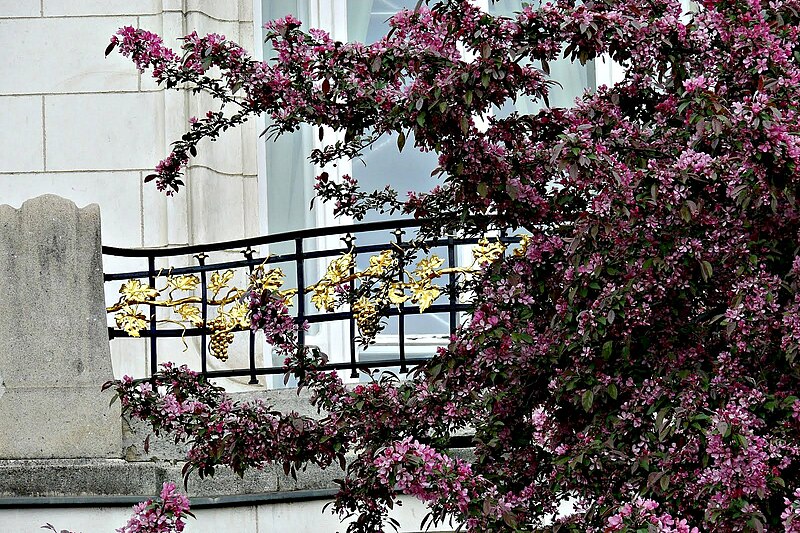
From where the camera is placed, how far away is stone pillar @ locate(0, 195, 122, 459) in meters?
5.24

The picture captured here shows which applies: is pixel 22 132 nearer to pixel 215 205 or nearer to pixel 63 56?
pixel 63 56

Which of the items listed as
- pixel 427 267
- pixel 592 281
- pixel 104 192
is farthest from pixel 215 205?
pixel 592 281

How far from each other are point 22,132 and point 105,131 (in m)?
0.52

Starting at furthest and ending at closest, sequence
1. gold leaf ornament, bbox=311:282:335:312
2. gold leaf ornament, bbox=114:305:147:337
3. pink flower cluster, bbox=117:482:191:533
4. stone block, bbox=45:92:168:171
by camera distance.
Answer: stone block, bbox=45:92:168:171 → gold leaf ornament, bbox=114:305:147:337 → gold leaf ornament, bbox=311:282:335:312 → pink flower cluster, bbox=117:482:191:533

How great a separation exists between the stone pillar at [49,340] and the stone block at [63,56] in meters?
2.35

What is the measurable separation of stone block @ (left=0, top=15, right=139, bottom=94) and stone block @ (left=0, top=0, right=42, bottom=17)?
39mm

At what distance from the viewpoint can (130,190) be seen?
24.2ft

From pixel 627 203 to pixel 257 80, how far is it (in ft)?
4.15

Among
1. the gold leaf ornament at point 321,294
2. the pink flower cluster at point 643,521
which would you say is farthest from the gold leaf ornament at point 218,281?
the pink flower cluster at point 643,521

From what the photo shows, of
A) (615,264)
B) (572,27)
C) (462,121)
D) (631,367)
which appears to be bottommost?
(631,367)

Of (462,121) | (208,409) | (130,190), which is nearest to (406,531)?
(208,409)

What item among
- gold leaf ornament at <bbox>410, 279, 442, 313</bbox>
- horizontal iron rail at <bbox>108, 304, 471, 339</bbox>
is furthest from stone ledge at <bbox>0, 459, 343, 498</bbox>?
gold leaf ornament at <bbox>410, 279, 442, 313</bbox>

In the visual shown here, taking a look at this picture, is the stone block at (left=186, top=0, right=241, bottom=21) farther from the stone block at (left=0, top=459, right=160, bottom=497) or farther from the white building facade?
the stone block at (left=0, top=459, right=160, bottom=497)

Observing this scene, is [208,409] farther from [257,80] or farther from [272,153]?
[272,153]
